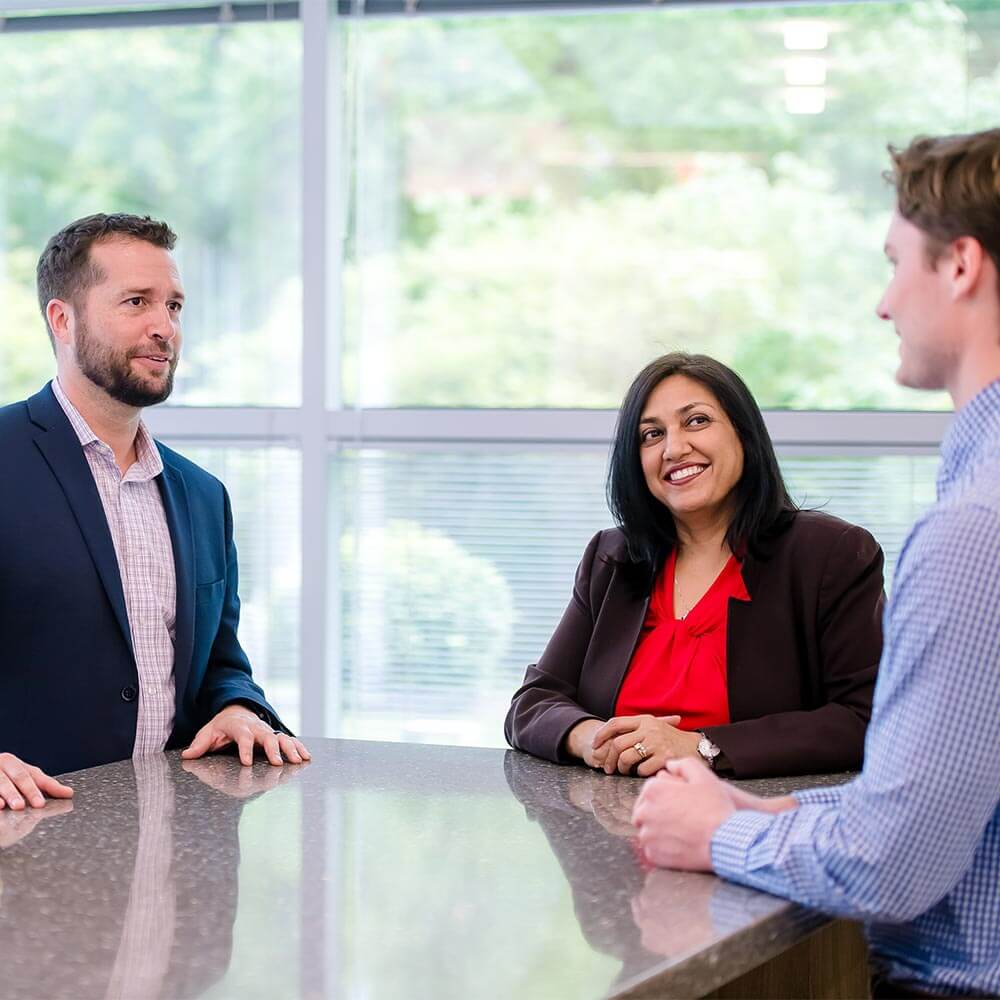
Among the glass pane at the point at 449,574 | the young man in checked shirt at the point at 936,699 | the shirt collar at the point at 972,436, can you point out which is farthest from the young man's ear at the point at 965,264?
the glass pane at the point at 449,574

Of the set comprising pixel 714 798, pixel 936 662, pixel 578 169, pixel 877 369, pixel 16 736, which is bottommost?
pixel 16 736

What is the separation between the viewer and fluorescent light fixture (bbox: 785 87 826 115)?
13.1ft

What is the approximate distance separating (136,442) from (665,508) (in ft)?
3.38

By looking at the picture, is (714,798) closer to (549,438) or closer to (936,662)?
(936,662)

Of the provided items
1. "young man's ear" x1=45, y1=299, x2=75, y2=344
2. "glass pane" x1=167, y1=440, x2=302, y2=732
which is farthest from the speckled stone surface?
"glass pane" x1=167, y1=440, x2=302, y2=732

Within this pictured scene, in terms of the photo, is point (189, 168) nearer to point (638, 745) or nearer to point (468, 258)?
point (468, 258)

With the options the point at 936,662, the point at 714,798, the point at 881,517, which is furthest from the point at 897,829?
the point at 881,517

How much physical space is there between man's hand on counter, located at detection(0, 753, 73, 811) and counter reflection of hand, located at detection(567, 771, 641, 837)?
75 cm

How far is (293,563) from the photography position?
14.1ft

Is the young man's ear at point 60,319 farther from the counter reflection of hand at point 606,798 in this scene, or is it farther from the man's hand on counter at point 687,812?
the man's hand on counter at point 687,812

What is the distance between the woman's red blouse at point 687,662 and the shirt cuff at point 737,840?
724 millimetres

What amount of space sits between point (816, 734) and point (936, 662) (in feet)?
2.86

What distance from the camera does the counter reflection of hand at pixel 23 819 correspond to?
6.04ft

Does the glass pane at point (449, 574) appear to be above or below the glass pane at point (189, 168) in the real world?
below
